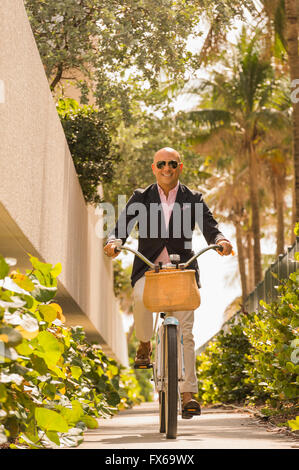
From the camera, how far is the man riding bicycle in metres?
5.91

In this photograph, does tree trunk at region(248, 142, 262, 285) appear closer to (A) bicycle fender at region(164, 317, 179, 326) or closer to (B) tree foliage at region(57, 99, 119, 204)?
(B) tree foliage at region(57, 99, 119, 204)

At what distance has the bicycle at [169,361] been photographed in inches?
207

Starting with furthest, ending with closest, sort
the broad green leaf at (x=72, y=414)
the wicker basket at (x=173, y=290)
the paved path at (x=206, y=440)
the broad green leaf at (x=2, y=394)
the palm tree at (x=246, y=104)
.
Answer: the palm tree at (x=246, y=104)
the wicker basket at (x=173, y=290)
the broad green leaf at (x=72, y=414)
the paved path at (x=206, y=440)
the broad green leaf at (x=2, y=394)

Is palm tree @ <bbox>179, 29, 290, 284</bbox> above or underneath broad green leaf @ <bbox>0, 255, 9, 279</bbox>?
above

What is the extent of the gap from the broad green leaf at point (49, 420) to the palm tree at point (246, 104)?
22.6 metres

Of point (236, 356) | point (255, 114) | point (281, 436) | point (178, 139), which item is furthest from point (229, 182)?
point (281, 436)

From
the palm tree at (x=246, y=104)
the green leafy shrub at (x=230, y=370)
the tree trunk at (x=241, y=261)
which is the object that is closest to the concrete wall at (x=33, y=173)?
the green leafy shrub at (x=230, y=370)

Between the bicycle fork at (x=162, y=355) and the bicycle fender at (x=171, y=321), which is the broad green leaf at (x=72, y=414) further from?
the bicycle fender at (x=171, y=321)

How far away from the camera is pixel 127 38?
415 inches

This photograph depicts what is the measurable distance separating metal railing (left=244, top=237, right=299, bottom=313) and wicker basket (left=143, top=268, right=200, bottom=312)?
1.71m

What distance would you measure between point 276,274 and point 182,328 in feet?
7.01

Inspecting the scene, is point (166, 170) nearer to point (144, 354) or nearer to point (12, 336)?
point (144, 354)

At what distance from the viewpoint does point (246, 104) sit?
28.0 m

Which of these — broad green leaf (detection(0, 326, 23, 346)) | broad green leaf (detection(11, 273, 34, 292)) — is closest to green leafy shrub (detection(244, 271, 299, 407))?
broad green leaf (detection(11, 273, 34, 292))
